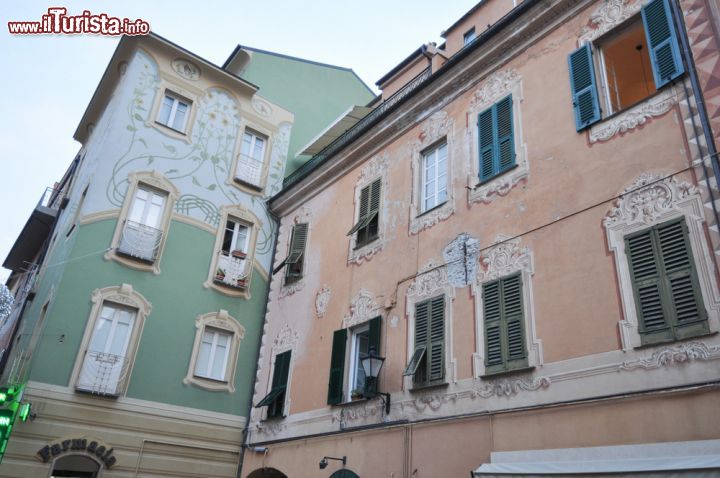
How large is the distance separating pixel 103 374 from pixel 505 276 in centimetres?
862

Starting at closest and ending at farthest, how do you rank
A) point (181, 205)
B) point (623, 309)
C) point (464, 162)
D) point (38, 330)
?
point (623, 309) < point (464, 162) < point (38, 330) < point (181, 205)

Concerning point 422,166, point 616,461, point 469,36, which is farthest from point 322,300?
point 469,36

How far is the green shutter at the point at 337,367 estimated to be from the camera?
11.0m

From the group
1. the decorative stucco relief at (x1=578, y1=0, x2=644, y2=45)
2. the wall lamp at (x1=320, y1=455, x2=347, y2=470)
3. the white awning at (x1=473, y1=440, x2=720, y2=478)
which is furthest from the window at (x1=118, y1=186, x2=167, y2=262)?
the decorative stucco relief at (x1=578, y1=0, x2=644, y2=45)

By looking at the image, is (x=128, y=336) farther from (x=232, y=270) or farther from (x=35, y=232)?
(x=35, y=232)

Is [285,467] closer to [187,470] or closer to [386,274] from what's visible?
A: [187,470]

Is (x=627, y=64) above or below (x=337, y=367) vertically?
above

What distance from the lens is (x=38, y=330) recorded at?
39.9 ft

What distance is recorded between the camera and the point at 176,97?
51.2ft

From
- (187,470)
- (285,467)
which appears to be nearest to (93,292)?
(187,470)

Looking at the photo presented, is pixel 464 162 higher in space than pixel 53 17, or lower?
lower

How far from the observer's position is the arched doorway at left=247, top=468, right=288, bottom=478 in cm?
1260

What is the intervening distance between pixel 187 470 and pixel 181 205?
20.5 ft

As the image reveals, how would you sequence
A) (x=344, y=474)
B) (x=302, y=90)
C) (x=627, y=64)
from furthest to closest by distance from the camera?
(x=302, y=90) → (x=344, y=474) → (x=627, y=64)
